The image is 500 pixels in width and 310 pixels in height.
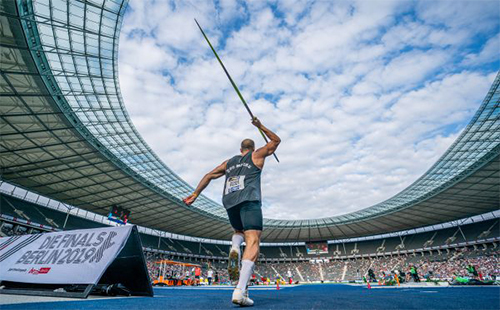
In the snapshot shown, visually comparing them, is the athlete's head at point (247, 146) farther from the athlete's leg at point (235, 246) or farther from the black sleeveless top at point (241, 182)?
the athlete's leg at point (235, 246)

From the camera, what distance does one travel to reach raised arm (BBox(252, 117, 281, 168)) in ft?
8.48

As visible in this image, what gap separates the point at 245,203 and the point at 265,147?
2.15ft

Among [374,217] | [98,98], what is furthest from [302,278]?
[98,98]

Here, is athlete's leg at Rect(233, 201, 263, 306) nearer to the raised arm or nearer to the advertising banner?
the raised arm

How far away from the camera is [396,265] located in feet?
133

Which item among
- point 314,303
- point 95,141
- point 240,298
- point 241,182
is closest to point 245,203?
point 241,182

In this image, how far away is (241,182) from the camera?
2525 mm

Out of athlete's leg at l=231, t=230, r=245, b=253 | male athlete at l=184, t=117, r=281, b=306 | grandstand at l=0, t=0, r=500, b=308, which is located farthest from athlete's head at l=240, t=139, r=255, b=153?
grandstand at l=0, t=0, r=500, b=308

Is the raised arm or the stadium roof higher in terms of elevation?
the stadium roof

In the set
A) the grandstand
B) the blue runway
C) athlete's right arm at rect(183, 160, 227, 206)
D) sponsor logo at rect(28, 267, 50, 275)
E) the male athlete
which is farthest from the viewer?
the grandstand

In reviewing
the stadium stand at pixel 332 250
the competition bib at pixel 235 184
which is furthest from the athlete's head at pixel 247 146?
the stadium stand at pixel 332 250

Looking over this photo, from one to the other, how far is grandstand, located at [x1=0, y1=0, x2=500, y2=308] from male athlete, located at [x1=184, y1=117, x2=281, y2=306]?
11.7 metres

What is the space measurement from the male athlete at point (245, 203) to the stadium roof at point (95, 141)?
11785 mm

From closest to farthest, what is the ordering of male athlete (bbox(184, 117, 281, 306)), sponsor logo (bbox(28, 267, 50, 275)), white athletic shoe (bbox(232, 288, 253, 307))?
white athletic shoe (bbox(232, 288, 253, 307))
male athlete (bbox(184, 117, 281, 306))
sponsor logo (bbox(28, 267, 50, 275))
